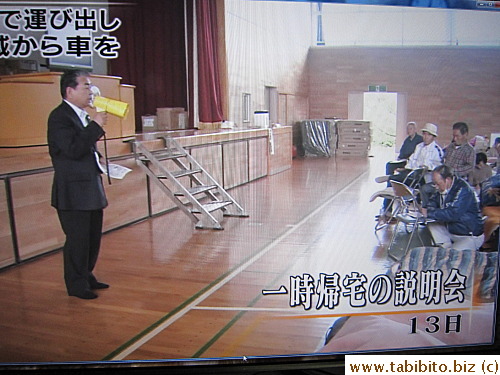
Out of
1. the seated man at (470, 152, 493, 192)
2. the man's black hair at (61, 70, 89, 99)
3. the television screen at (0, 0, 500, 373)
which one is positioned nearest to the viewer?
the man's black hair at (61, 70, 89, 99)

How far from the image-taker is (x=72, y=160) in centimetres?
179

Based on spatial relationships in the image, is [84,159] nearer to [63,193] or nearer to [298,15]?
[63,193]

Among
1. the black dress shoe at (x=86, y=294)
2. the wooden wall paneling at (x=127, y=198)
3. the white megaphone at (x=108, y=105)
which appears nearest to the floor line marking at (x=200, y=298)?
the black dress shoe at (x=86, y=294)

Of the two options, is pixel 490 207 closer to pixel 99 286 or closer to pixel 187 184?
pixel 187 184

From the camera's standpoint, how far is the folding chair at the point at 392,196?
1.97 m

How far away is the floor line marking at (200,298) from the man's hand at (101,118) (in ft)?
2.70

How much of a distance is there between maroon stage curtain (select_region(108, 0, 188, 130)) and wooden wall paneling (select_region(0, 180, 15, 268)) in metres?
0.61

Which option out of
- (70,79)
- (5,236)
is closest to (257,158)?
(70,79)

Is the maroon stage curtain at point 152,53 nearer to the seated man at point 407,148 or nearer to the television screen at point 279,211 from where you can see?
the television screen at point 279,211

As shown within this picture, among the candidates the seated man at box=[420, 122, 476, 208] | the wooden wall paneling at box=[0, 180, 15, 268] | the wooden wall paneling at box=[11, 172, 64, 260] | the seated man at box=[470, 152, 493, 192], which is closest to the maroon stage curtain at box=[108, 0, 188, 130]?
the wooden wall paneling at box=[11, 172, 64, 260]

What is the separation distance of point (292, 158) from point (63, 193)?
1.03 meters

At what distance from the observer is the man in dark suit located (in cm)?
176

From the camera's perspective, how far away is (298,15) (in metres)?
1.89

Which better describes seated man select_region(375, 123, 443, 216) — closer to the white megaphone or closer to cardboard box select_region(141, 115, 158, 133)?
cardboard box select_region(141, 115, 158, 133)
